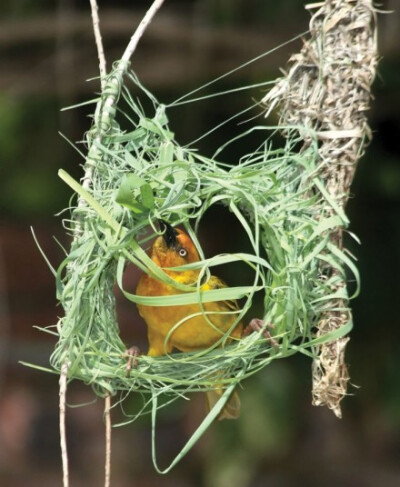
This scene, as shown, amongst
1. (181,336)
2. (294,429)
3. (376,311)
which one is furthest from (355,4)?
(294,429)

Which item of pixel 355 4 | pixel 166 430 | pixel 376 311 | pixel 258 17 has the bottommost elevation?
pixel 166 430

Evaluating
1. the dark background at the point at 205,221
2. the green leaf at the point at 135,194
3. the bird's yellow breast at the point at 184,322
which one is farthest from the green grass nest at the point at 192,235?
the dark background at the point at 205,221

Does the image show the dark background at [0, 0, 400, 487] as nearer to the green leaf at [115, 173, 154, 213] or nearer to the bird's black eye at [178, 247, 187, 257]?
the bird's black eye at [178, 247, 187, 257]

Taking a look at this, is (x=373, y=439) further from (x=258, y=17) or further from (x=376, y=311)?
(x=258, y=17)

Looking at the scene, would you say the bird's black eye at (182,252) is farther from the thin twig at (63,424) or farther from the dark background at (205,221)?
the dark background at (205,221)

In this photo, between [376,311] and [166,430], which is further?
[166,430]

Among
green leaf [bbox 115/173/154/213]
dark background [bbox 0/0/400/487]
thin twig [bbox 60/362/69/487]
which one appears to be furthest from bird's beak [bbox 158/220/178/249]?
dark background [bbox 0/0/400/487]
